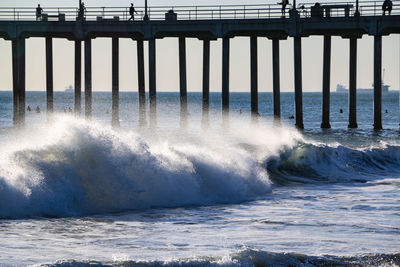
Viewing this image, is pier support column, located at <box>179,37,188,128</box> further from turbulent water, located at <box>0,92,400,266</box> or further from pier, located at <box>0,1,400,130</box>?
turbulent water, located at <box>0,92,400,266</box>

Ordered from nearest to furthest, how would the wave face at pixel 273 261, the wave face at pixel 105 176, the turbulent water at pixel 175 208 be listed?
the wave face at pixel 273 261 → the turbulent water at pixel 175 208 → the wave face at pixel 105 176

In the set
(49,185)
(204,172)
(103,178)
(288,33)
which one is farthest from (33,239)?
(288,33)

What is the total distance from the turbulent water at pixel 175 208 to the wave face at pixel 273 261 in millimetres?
16

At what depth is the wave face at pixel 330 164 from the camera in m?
22.6

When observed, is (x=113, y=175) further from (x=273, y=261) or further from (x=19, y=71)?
(x=19, y=71)

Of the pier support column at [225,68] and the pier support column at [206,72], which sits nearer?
the pier support column at [225,68]

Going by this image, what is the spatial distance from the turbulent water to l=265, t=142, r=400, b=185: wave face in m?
0.16

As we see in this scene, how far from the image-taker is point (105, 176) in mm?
16422

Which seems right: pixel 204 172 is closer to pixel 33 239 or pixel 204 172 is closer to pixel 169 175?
pixel 169 175

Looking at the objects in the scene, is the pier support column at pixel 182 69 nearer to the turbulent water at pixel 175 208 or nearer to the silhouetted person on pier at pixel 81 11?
the silhouetted person on pier at pixel 81 11

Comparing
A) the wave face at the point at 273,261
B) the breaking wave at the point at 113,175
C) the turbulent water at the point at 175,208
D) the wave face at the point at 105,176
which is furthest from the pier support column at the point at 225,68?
the wave face at the point at 273,261

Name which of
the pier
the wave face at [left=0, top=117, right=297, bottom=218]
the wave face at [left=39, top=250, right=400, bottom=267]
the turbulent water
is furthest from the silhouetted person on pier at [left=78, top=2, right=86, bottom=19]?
the wave face at [left=39, top=250, right=400, bottom=267]

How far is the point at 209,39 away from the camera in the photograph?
132 ft

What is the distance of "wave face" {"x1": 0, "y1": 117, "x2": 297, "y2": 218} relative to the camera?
48.4 feet
